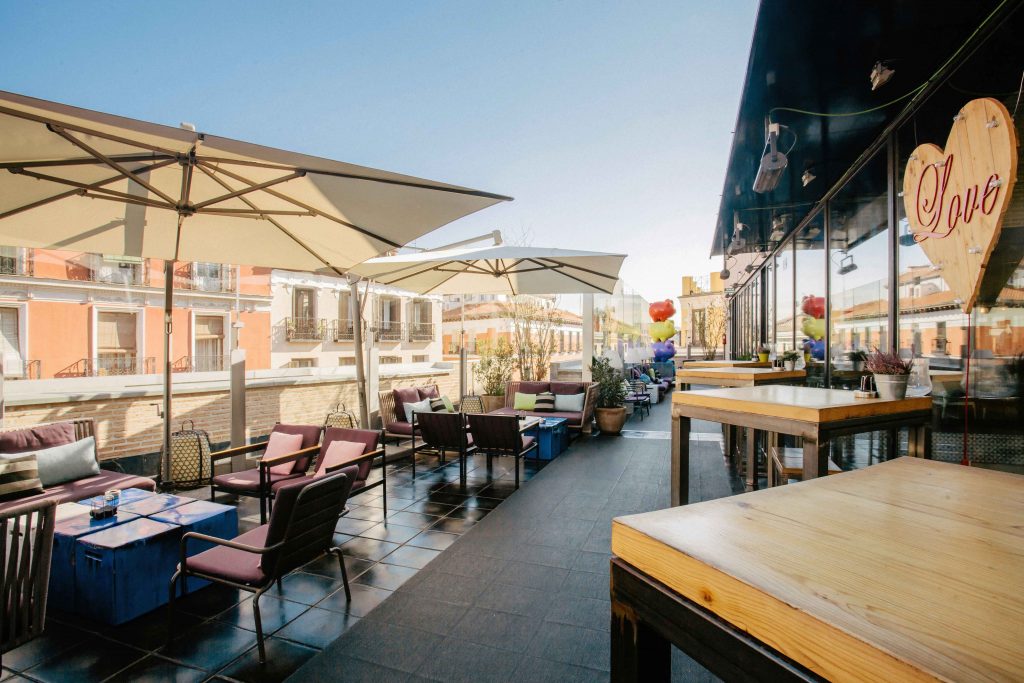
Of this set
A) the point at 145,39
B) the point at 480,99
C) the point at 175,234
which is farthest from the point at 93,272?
the point at 175,234

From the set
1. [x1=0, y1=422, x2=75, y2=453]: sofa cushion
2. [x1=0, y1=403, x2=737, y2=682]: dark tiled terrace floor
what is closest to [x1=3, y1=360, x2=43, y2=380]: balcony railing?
[x1=0, y1=422, x2=75, y2=453]: sofa cushion

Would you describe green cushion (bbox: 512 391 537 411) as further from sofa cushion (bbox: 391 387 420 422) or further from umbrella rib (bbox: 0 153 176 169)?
umbrella rib (bbox: 0 153 176 169)

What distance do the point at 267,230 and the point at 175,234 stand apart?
2.49ft

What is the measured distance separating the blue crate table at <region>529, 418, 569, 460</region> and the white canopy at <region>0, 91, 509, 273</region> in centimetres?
327

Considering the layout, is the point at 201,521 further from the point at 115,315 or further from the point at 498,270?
the point at 115,315

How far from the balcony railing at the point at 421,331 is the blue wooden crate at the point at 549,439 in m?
20.8

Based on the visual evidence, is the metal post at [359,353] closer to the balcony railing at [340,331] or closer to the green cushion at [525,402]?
the green cushion at [525,402]

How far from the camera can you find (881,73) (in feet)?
8.94

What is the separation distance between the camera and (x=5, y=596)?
1.92m

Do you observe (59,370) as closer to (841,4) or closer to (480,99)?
(480,99)

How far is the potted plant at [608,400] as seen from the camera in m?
8.02

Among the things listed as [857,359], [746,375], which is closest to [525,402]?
[746,375]

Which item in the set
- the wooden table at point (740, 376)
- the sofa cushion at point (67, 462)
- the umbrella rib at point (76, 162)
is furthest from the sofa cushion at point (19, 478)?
the wooden table at point (740, 376)

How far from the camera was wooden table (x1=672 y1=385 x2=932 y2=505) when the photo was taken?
192 cm
